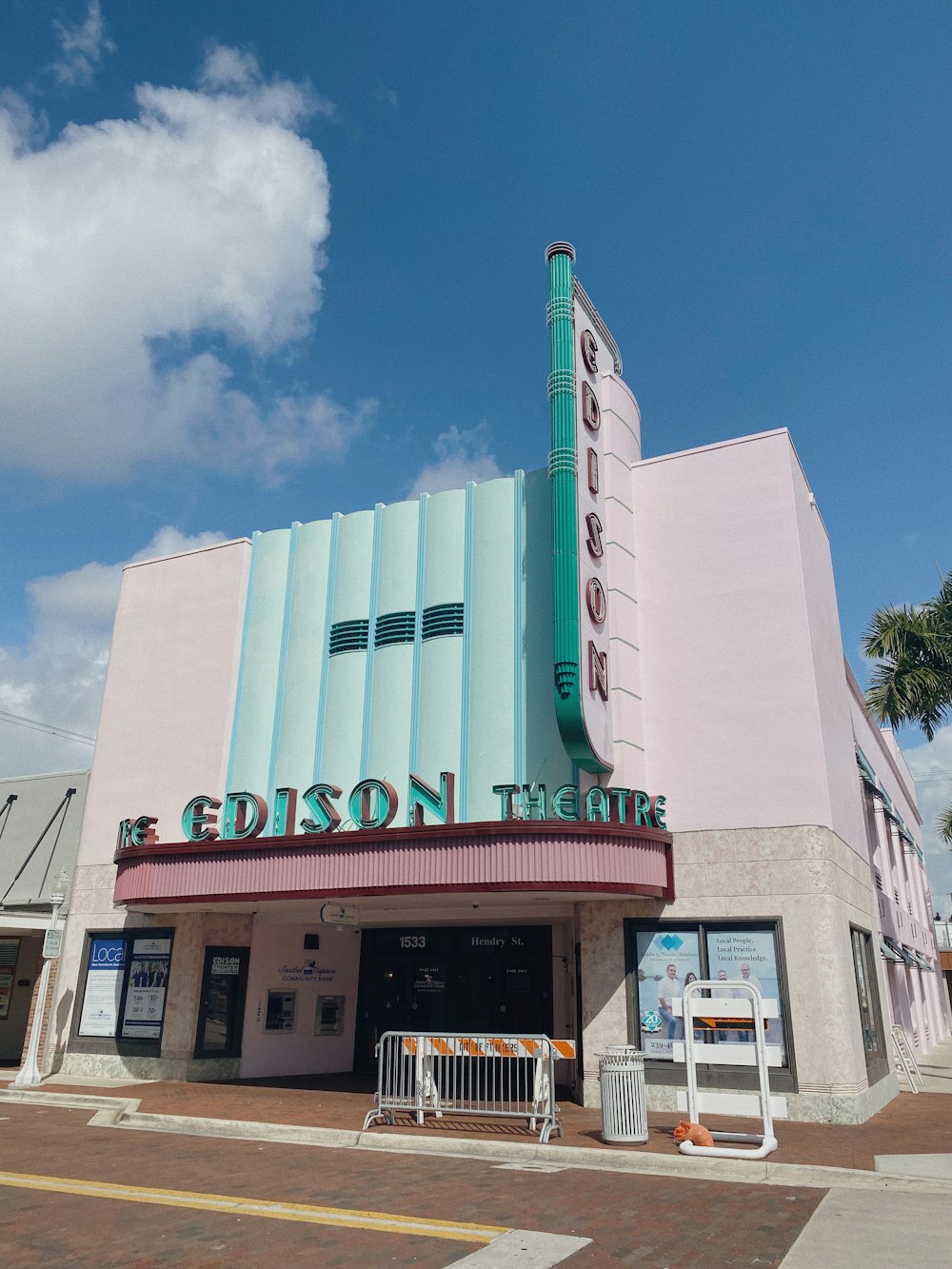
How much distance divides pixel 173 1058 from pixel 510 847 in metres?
10.5

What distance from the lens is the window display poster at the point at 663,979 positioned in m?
17.1

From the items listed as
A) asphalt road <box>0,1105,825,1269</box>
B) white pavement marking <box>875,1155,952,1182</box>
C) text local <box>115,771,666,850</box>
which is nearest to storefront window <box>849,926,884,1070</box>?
text local <box>115,771,666,850</box>

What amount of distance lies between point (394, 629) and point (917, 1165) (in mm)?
14102

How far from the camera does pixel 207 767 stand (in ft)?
75.4

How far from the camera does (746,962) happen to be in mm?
16906

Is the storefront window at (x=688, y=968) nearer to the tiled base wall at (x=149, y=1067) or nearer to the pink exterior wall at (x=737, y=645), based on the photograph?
the pink exterior wall at (x=737, y=645)

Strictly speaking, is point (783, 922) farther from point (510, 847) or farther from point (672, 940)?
point (510, 847)

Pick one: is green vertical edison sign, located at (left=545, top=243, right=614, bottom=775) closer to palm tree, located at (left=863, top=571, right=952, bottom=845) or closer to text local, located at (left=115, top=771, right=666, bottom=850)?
text local, located at (left=115, top=771, right=666, bottom=850)

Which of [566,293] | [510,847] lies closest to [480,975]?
[510,847]

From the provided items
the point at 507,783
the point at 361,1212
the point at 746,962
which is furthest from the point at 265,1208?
the point at 507,783

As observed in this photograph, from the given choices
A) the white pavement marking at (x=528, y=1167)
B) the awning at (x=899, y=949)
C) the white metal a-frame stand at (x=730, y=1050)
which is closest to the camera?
the white pavement marking at (x=528, y=1167)

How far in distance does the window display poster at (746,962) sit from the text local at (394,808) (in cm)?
229

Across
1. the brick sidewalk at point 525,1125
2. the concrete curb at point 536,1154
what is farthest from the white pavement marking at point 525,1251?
the brick sidewalk at point 525,1125

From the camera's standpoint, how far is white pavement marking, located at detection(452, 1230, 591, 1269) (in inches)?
305
